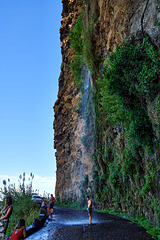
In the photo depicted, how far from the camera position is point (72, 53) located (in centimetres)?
3105

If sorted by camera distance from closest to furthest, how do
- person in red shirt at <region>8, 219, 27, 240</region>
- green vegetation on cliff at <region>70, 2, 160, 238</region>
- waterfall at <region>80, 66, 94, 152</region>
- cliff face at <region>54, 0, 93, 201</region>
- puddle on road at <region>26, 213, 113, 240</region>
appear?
person in red shirt at <region>8, 219, 27, 240</region> < puddle on road at <region>26, 213, 113, 240</region> < green vegetation on cliff at <region>70, 2, 160, 238</region> < waterfall at <region>80, 66, 94, 152</region> < cliff face at <region>54, 0, 93, 201</region>

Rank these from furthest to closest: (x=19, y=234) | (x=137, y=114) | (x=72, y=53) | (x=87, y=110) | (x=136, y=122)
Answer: (x=72, y=53) → (x=87, y=110) → (x=137, y=114) → (x=136, y=122) → (x=19, y=234)

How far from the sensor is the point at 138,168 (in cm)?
1110

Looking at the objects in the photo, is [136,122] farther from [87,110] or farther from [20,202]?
[87,110]

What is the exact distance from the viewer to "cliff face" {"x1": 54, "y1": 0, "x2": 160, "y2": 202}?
8758mm

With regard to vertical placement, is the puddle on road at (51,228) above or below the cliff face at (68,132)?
below

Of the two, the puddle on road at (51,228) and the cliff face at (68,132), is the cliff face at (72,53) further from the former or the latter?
the puddle on road at (51,228)

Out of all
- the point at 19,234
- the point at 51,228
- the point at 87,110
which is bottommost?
the point at 51,228

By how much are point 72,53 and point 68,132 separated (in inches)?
506

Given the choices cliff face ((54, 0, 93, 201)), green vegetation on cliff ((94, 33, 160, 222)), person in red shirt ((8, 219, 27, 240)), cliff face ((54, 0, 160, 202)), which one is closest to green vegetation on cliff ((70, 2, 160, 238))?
green vegetation on cliff ((94, 33, 160, 222))

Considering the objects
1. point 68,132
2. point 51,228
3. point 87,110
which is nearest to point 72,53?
point 87,110

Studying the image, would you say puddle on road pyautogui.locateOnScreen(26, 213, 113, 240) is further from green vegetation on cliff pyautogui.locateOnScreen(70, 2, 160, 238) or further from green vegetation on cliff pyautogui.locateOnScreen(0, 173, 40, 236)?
green vegetation on cliff pyautogui.locateOnScreen(70, 2, 160, 238)

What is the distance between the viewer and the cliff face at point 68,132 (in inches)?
986

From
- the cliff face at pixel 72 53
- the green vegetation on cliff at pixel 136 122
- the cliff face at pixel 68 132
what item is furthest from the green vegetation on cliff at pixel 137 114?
the cliff face at pixel 68 132
